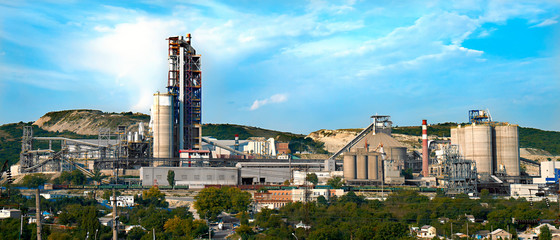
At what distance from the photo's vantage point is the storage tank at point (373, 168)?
427 feet

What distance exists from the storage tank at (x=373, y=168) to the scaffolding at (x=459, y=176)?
1515cm

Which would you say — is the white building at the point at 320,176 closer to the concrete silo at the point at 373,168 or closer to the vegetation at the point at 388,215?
the concrete silo at the point at 373,168

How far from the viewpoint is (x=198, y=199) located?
344ft

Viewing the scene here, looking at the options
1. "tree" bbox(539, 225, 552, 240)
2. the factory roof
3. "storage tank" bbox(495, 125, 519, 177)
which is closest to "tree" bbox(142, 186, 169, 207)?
"tree" bbox(539, 225, 552, 240)

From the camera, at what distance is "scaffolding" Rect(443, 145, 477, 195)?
117750 mm

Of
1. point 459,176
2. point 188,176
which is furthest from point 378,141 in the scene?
point 188,176

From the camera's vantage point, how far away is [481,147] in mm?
133500

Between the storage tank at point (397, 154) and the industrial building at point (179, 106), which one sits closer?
the industrial building at point (179, 106)

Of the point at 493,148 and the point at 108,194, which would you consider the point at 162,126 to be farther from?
the point at 493,148

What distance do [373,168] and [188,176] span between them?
39340 millimetres

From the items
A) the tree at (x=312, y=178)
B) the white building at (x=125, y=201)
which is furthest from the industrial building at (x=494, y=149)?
the white building at (x=125, y=201)

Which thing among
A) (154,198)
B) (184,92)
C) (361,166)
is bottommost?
(154,198)

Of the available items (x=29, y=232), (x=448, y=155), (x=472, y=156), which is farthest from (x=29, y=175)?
(x=472, y=156)

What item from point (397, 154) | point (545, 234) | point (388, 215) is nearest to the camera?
point (545, 234)
